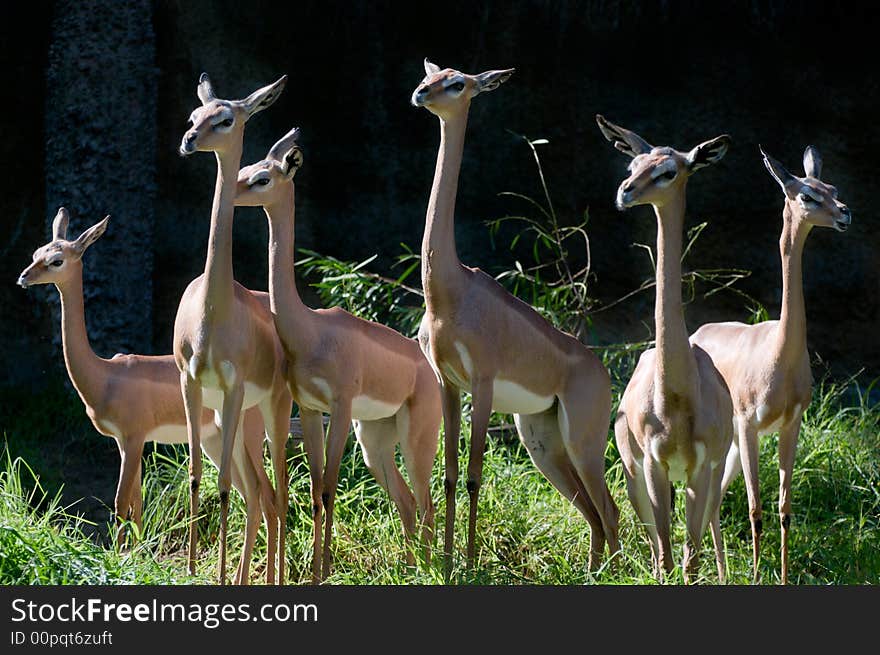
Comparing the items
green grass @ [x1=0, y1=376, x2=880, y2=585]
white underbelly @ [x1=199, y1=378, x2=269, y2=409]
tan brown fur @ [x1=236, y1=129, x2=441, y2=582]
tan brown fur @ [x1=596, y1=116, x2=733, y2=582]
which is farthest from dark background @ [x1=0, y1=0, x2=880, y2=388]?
tan brown fur @ [x1=596, y1=116, x2=733, y2=582]

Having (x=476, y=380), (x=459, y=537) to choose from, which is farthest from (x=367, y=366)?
(x=459, y=537)

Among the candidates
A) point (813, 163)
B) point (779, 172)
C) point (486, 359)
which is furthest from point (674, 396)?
point (813, 163)

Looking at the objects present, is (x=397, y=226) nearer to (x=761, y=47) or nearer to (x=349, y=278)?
(x=349, y=278)

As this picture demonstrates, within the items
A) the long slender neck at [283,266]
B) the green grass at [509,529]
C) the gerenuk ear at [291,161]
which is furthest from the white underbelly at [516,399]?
the gerenuk ear at [291,161]

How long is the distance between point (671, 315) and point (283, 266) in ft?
5.84

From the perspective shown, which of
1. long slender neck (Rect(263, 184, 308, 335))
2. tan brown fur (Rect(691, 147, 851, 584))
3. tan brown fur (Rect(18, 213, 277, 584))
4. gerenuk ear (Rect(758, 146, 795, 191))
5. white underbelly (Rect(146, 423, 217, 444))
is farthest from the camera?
white underbelly (Rect(146, 423, 217, 444))

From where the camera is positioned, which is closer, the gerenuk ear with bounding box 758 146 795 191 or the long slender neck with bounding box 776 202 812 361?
the gerenuk ear with bounding box 758 146 795 191

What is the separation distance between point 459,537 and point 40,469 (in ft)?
10.3

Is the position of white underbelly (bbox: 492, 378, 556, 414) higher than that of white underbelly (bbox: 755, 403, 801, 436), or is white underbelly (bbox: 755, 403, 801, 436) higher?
white underbelly (bbox: 492, 378, 556, 414)

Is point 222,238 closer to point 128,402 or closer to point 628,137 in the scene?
point 128,402

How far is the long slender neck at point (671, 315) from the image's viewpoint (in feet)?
16.9

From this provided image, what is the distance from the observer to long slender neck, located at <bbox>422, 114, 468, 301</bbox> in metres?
5.51

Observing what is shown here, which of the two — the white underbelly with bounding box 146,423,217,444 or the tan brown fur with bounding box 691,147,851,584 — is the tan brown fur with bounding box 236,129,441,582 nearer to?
the white underbelly with bounding box 146,423,217,444

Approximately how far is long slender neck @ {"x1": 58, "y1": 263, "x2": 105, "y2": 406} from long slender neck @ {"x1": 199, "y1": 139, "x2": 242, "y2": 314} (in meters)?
0.99
